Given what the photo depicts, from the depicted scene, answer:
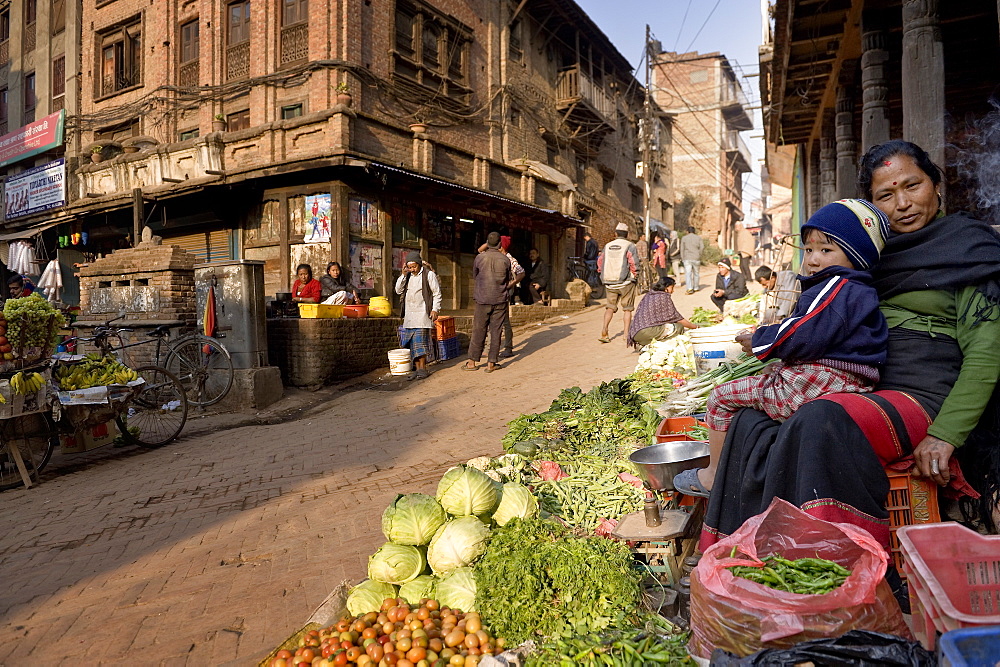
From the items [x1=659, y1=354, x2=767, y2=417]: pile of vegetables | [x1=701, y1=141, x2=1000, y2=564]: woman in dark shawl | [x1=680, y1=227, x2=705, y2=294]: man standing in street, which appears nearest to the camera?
[x1=701, y1=141, x2=1000, y2=564]: woman in dark shawl

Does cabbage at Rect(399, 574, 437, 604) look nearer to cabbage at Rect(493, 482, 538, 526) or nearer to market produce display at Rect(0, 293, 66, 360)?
cabbage at Rect(493, 482, 538, 526)

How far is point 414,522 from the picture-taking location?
3088 millimetres

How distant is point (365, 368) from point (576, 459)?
8.11 m

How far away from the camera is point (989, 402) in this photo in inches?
98.2

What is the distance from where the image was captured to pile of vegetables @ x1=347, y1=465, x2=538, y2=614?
2.84 m

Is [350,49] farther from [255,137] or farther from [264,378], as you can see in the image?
[264,378]

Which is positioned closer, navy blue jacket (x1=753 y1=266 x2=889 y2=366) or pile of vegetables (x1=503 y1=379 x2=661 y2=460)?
navy blue jacket (x1=753 y1=266 x2=889 y2=366)

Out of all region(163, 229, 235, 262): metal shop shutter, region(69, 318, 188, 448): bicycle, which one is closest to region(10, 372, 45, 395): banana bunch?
region(69, 318, 188, 448): bicycle

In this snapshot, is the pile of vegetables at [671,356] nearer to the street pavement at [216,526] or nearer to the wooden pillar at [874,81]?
the street pavement at [216,526]

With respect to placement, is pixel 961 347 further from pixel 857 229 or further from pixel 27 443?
pixel 27 443

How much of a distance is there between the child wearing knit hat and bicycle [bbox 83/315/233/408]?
865 cm

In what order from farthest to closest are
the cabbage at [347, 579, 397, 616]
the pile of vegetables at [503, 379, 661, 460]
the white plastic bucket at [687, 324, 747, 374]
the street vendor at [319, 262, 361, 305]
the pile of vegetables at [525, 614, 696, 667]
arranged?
the street vendor at [319, 262, 361, 305], the white plastic bucket at [687, 324, 747, 374], the pile of vegetables at [503, 379, 661, 460], the cabbage at [347, 579, 397, 616], the pile of vegetables at [525, 614, 696, 667]

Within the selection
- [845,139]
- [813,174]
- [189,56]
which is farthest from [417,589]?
[189,56]

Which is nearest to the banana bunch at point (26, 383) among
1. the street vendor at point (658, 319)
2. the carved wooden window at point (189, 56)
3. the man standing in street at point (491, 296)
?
the man standing in street at point (491, 296)
